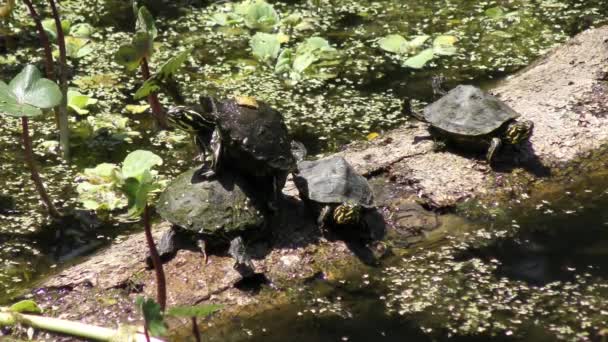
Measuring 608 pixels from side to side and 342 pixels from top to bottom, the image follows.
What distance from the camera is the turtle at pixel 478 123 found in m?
→ 3.98

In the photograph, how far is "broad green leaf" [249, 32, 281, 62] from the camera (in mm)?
5730

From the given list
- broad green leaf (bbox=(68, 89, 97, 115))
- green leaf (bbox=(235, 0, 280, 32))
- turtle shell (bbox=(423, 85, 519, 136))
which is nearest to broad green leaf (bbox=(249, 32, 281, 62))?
green leaf (bbox=(235, 0, 280, 32))

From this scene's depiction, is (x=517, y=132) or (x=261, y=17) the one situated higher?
(x=517, y=132)

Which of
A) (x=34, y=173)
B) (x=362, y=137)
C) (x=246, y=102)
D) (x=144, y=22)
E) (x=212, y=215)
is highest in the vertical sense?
(x=144, y=22)

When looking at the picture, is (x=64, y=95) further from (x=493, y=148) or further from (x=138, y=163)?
(x=493, y=148)

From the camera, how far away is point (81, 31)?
6117mm

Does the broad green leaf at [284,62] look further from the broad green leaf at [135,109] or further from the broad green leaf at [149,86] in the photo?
the broad green leaf at [149,86]

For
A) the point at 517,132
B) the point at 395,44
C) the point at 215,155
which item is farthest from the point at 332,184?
the point at 395,44

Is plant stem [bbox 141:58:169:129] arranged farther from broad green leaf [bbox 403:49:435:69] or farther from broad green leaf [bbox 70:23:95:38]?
broad green leaf [bbox 403:49:435:69]

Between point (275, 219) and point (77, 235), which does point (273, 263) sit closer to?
point (275, 219)

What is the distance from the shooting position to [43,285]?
3375 millimetres

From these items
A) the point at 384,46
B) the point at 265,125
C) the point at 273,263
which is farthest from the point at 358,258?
the point at 384,46

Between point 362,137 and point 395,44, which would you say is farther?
point 395,44

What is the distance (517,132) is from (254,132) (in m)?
1.29
